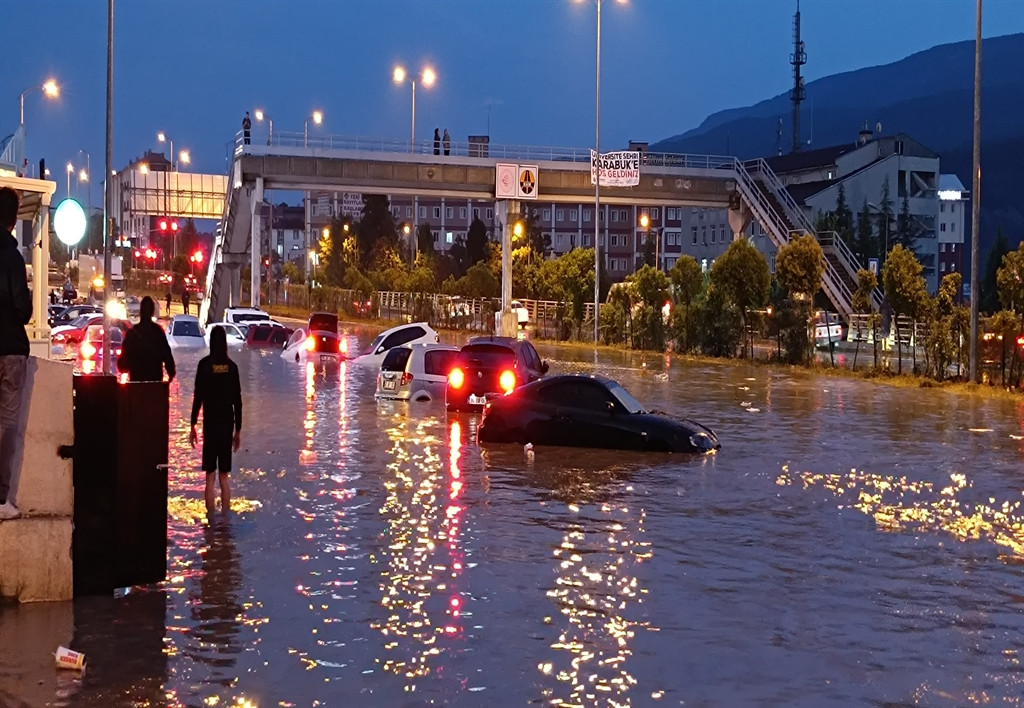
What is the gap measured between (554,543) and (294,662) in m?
4.71

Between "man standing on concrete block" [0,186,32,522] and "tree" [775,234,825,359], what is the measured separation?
36.2 meters

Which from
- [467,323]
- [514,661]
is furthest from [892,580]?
[467,323]

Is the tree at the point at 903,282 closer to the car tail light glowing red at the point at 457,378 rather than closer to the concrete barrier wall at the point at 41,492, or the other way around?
the car tail light glowing red at the point at 457,378

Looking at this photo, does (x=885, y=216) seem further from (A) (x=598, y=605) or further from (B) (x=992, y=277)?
(A) (x=598, y=605)

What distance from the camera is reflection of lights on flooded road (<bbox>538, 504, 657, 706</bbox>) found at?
27.8ft

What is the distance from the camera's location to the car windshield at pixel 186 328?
50.8 meters

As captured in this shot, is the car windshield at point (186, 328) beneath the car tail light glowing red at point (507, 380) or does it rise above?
above

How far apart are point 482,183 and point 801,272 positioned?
70.3 feet

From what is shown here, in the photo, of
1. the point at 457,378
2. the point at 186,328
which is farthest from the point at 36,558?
the point at 186,328

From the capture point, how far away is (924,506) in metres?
16.2

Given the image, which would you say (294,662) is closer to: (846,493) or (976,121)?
(846,493)

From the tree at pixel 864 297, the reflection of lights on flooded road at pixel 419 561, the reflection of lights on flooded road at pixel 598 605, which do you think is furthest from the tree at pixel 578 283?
the reflection of lights on flooded road at pixel 598 605

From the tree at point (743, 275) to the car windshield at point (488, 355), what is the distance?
21.4 meters

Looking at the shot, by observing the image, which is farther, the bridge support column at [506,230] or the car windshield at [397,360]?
the bridge support column at [506,230]
